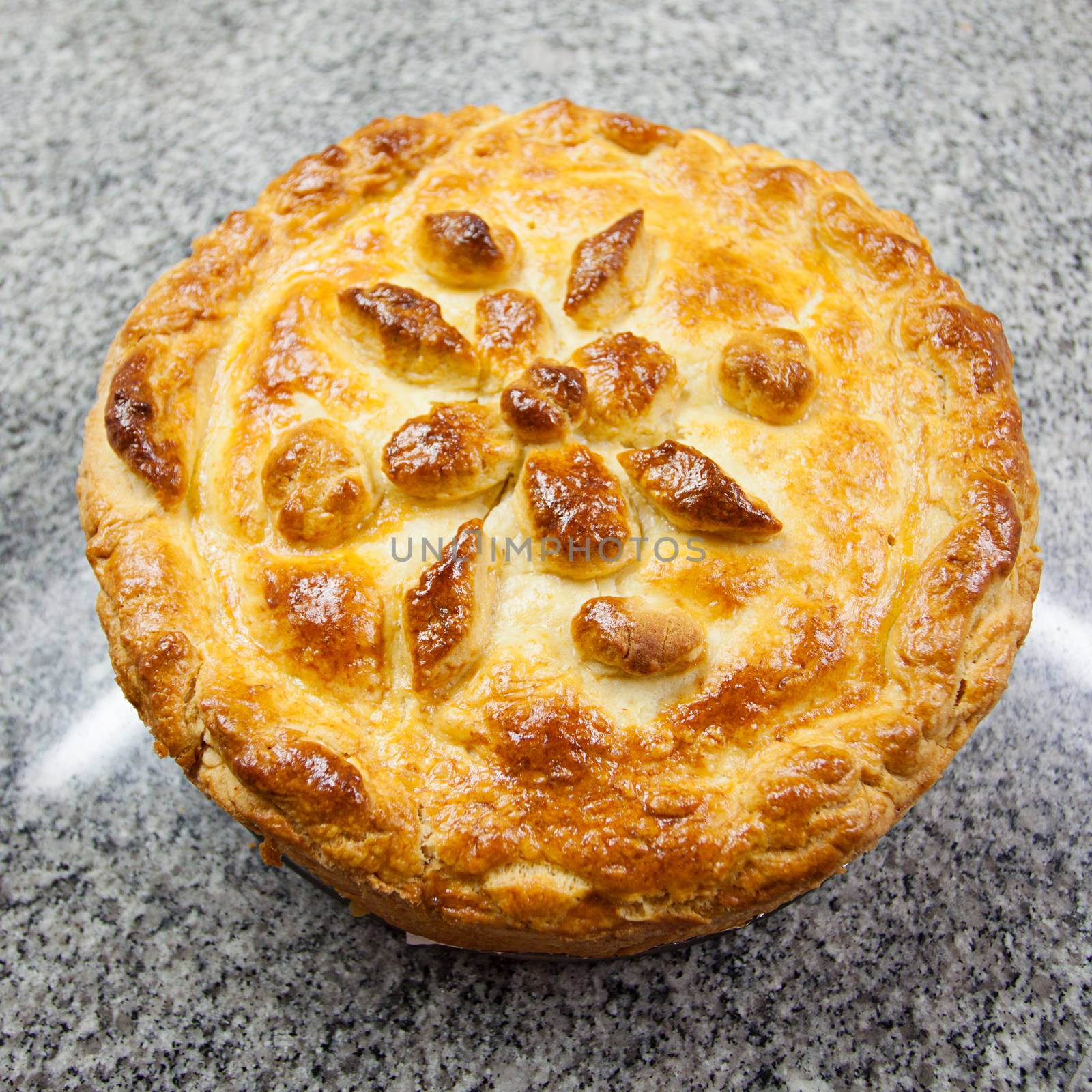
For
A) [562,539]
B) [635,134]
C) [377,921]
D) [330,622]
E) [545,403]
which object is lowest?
[377,921]

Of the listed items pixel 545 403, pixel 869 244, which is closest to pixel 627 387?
pixel 545 403

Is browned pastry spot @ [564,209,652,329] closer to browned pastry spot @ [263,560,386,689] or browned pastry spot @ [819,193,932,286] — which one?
browned pastry spot @ [819,193,932,286]

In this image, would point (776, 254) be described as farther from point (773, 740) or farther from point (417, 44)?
point (417, 44)

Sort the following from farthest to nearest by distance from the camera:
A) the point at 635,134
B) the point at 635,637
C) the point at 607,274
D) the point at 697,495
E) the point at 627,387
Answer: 1. the point at 635,134
2. the point at 607,274
3. the point at 627,387
4. the point at 697,495
5. the point at 635,637

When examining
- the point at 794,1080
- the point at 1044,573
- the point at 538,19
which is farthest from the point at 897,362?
the point at 538,19

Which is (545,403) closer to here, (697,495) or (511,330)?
(511,330)

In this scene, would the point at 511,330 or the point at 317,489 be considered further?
the point at 511,330

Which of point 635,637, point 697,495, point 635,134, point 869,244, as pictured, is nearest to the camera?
point 635,637

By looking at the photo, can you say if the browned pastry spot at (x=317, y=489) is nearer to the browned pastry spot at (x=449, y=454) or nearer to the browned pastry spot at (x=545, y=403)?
the browned pastry spot at (x=449, y=454)
